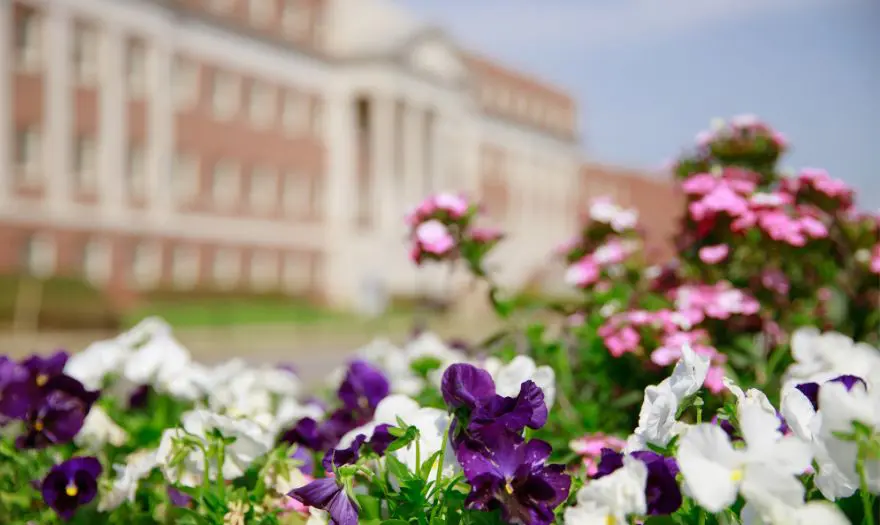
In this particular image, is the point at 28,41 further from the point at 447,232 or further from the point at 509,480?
the point at 509,480

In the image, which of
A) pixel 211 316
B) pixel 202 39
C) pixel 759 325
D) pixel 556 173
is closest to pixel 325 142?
pixel 202 39

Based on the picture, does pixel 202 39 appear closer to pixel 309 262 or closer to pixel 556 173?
pixel 309 262

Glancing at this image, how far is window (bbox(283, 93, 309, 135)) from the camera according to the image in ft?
142

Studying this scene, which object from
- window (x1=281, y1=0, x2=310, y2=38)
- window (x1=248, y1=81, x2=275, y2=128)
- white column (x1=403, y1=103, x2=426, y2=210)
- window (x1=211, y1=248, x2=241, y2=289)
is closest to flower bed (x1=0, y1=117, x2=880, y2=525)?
window (x1=211, y1=248, x2=241, y2=289)

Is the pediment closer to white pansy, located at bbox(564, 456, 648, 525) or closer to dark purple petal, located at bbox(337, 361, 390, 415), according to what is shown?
dark purple petal, located at bbox(337, 361, 390, 415)

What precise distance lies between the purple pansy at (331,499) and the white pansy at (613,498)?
20.6 inches

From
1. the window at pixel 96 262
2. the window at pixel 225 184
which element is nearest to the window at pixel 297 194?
the window at pixel 225 184

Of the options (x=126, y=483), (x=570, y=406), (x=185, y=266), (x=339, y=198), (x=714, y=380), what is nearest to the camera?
(x=126, y=483)

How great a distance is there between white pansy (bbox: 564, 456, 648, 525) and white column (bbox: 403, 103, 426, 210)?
47.5 metres

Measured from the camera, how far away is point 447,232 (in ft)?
14.0

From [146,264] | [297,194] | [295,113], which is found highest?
[295,113]

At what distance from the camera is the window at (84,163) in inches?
1298

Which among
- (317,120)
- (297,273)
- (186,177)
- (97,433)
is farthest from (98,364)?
(317,120)

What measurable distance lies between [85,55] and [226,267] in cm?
1008
